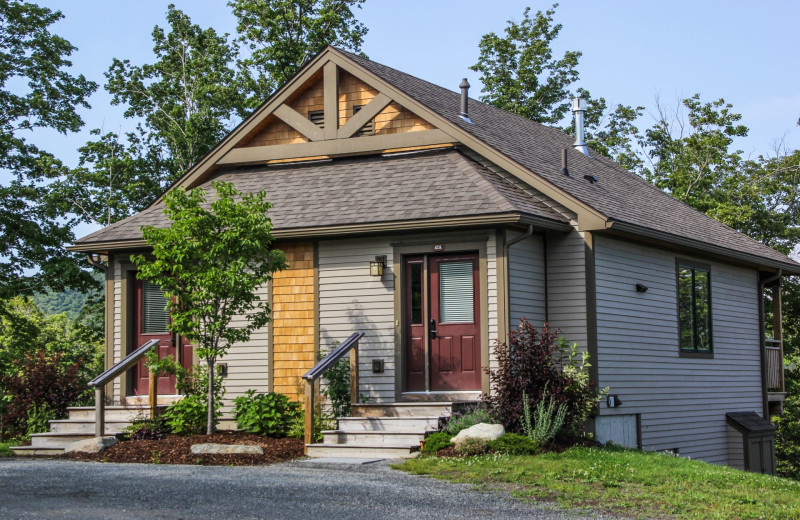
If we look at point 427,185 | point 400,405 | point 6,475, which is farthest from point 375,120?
point 6,475

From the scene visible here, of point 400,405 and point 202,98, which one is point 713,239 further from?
point 202,98

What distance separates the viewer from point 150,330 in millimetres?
17203

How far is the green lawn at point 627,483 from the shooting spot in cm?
939

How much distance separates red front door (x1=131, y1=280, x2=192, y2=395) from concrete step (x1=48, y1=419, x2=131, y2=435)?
122 centimetres

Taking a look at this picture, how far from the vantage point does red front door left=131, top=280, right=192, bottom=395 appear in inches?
672

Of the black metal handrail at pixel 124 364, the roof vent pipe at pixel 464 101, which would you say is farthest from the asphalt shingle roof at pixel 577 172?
the black metal handrail at pixel 124 364

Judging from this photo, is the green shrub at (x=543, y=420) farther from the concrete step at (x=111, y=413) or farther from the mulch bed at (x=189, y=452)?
the concrete step at (x=111, y=413)

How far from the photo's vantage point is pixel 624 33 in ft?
70.6

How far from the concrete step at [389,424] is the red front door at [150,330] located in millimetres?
4037

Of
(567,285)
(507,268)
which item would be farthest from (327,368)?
(567,285)

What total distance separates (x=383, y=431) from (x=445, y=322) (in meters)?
1.98

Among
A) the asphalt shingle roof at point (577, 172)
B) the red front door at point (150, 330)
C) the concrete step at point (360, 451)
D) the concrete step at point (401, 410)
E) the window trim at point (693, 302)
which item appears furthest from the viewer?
A: the window trim at point (693, 302)

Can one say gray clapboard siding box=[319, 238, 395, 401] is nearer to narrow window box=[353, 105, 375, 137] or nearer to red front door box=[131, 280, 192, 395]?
narrow window box=[353, 105, 375, 137]

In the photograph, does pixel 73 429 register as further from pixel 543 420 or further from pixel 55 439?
pixel 543 420
